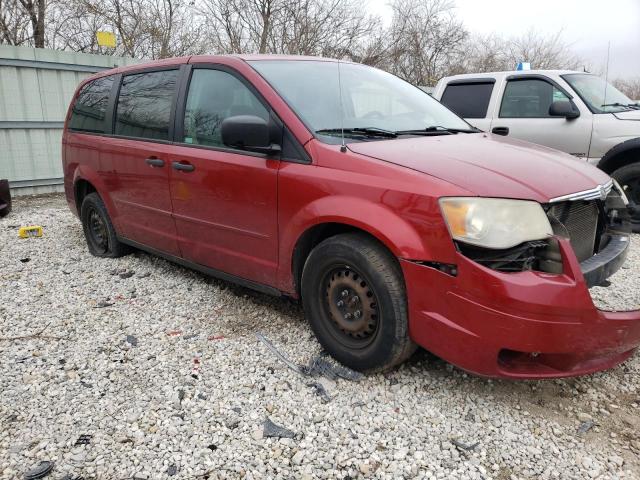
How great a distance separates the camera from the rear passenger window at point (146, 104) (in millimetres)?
3764

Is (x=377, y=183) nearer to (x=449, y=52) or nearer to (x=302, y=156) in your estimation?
(x=302, y=156)

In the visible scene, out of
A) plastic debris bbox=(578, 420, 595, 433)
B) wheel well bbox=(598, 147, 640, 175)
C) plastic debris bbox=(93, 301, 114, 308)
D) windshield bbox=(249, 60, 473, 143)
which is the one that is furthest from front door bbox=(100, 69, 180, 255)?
wheel well bbox=(598, 147, 640, 175)

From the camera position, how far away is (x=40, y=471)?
2074mm

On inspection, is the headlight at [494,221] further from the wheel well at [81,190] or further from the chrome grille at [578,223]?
the wheel well at [81,190]

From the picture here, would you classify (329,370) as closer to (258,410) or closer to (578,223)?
(258,410)

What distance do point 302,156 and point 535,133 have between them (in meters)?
4.47

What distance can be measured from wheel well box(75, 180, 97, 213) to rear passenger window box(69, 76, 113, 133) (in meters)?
0.52

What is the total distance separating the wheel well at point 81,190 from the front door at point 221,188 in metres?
1.73

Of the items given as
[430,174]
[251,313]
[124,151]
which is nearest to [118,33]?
[124,151]

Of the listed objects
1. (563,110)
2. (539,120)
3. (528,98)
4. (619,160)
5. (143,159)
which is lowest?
(619,160)

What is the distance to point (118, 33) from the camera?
15.4 m

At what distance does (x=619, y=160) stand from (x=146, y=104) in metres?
5.19

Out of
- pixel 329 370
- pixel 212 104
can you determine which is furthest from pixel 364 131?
pixel 329 370

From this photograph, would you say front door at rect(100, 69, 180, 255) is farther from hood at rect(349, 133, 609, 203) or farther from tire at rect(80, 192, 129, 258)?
hood at rect(349, 133, 609, 203)
